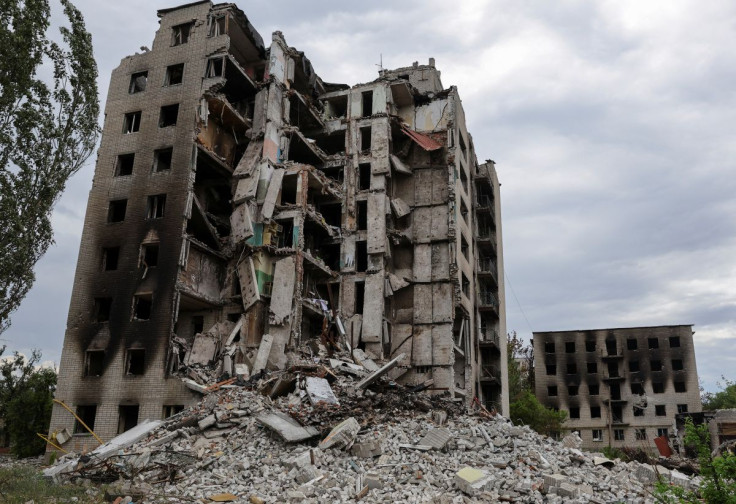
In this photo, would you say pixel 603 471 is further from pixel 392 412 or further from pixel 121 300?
pixel 121 300

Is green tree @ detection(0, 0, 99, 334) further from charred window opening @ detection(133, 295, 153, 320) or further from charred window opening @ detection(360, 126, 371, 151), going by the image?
charred window opening @ detection(360, 126, 371, 151)

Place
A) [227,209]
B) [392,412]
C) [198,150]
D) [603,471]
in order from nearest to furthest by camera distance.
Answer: [603,471] < [392,412] < [198,150] < [227,209]

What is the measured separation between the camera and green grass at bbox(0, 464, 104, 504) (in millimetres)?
13047

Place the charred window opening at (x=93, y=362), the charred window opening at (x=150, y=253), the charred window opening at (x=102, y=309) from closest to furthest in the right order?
the charred window opening at (x=93, y=362)
the charred window opening at (x=102, y=309)
the charred window opening at (x=150, y=253)

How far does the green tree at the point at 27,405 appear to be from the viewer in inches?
1090

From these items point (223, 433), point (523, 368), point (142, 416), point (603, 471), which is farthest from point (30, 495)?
point (523, 368)

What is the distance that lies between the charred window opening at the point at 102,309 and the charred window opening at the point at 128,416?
13.3ft

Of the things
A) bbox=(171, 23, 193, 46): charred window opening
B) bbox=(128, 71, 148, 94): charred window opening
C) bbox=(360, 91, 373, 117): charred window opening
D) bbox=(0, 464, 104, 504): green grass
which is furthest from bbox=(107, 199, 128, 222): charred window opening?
bbox=(360, 91, 373, 117): charred window opening

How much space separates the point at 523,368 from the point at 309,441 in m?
46.2

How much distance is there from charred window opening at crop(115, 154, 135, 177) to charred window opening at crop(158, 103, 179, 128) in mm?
2164

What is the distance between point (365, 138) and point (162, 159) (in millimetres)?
12167

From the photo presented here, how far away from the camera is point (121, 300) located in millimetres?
25609

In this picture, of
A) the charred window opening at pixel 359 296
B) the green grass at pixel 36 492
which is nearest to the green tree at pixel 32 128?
the green grass at pixel 36 492

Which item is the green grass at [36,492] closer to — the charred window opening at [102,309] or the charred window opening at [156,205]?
the charred window opening at [102,309]
